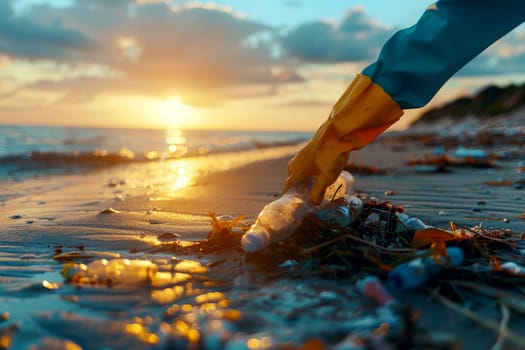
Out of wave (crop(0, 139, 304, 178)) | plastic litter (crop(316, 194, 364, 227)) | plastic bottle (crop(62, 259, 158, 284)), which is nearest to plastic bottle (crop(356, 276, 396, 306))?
plastic litter (crop(316, 194, 364, 227))

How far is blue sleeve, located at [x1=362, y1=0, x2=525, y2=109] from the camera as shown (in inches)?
105

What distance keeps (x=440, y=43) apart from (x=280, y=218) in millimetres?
1472

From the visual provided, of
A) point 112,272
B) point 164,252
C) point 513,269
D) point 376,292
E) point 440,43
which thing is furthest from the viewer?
point 164,252

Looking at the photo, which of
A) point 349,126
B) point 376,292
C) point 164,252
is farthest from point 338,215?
point 164,252

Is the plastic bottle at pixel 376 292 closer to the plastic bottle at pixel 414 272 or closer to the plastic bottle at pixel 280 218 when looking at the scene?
the plastic bottle at pixel 414 272

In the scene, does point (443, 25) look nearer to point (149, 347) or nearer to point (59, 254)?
point (149, 347)

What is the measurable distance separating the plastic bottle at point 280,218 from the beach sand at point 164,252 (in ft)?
0.77

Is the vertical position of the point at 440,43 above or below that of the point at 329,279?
above

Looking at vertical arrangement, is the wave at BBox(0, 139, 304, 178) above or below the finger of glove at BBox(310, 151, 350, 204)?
below

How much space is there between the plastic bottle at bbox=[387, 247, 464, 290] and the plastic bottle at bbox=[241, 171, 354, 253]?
75 cm

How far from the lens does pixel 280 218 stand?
2.76 metres

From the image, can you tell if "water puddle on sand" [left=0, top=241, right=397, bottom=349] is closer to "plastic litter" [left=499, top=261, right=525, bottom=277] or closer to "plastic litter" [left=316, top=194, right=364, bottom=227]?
"plastic litter" [left=316, top=194, right=364, bottom=227]

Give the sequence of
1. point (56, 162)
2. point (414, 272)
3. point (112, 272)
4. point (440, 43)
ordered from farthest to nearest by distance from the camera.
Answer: point (56, 162) < point (440, 43) < point (112, 272) < point (414, 272)

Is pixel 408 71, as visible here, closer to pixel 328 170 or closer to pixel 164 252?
pixel 328 170
